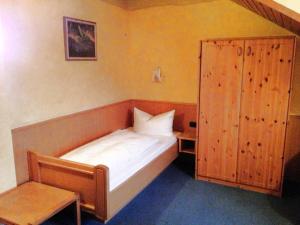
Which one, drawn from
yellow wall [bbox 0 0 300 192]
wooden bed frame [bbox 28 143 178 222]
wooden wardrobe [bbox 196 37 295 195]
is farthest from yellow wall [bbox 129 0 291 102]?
wooden bed frame [bbox 28 143 178 222]

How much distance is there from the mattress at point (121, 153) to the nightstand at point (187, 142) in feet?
0.38

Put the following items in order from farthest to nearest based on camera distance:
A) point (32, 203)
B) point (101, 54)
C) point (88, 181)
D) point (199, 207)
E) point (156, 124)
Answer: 1. point (156, 124)
2. point (101, 54)
3. point (199, 207)
4. point (88, 181)
5. point (32, 203)

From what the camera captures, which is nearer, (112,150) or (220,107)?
(112,150)

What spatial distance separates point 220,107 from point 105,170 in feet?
5.23

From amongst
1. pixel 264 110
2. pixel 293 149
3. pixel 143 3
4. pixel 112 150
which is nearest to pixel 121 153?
pixel 112 150

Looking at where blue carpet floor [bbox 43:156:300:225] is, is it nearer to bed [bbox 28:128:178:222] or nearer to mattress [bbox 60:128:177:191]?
bed [bbox 28:128:178:222]

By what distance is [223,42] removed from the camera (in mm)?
2961

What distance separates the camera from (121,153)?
2.87 metres

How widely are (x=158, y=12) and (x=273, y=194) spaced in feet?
9.54

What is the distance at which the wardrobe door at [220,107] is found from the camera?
297 cm

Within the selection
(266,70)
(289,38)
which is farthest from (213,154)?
(289,38)

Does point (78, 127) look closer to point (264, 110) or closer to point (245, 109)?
point (245, 109)

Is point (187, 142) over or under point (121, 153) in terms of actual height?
under

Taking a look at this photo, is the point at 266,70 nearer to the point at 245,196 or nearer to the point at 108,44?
the point at 245,196
